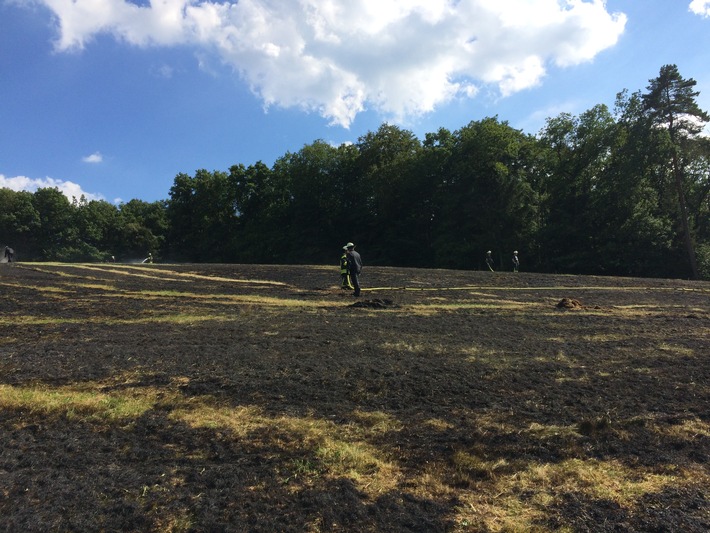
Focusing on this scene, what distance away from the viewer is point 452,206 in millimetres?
57875

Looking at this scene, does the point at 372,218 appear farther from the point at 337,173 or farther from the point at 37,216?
the point at 37,216

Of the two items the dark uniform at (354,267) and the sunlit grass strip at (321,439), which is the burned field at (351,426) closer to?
the sunlit grass strip at (321,439)

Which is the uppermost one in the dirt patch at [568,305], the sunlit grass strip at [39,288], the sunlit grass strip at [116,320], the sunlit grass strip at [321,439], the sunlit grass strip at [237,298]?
the dirt patch at [568,305]

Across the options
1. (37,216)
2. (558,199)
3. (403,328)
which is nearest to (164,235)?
(37,216)

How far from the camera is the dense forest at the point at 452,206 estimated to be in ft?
137

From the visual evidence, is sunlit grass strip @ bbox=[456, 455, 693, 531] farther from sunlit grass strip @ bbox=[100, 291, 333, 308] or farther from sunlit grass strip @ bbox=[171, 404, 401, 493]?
sunlit grass strip @ bbox=[100, 291, 333, 308]

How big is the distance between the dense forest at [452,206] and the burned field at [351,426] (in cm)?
3690

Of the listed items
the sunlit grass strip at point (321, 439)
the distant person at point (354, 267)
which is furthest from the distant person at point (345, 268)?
the sunlit grass strip at point (321, 439)

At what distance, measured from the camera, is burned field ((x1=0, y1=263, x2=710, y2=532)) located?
342cm

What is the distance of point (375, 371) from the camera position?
7.28m

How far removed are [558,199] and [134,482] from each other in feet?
174

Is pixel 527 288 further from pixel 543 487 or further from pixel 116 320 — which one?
pixel 543 487

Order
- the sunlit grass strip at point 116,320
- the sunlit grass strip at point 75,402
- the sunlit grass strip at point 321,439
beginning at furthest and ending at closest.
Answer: the sunlit grass strip at point 116,320 < the sunlit grass strip at point 75,402 < the sunlit grass strip at point 321,439

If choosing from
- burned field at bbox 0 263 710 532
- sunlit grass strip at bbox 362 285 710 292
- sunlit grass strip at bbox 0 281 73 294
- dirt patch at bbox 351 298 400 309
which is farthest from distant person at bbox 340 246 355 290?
sunlit grass strip at bbox 0 281 73 294
